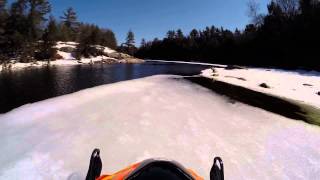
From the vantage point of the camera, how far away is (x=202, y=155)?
31.3 feet

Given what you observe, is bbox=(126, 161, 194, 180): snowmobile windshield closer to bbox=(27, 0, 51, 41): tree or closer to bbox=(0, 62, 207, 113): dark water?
bbox=(0, 62, 207, 113): dark water

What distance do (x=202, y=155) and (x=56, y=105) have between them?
10078 mm

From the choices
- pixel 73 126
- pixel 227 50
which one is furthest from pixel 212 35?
pixel 73 126

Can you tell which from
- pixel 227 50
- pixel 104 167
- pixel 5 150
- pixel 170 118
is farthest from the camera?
pixel 227 50

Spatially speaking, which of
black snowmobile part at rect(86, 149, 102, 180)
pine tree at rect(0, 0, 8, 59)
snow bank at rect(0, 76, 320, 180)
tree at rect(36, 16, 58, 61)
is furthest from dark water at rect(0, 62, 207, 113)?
tree at rect(36, 16, 58, 61)

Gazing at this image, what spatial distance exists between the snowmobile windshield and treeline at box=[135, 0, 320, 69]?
59409 mm

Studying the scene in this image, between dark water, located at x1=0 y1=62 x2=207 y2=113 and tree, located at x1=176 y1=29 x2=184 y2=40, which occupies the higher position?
tree, located at x1=176 y1=29 x2=184 y2=40

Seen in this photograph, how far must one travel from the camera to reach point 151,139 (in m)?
10.8

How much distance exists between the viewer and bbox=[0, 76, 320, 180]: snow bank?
846 centimetres

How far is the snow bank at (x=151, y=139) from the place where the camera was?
27.8 feet

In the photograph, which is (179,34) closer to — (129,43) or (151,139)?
(129,43)

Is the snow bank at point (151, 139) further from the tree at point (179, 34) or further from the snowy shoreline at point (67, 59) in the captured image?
the tree at point (179, 34)

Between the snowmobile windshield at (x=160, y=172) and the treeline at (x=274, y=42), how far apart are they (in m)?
59.4

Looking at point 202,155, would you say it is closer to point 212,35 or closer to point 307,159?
point 307,159
